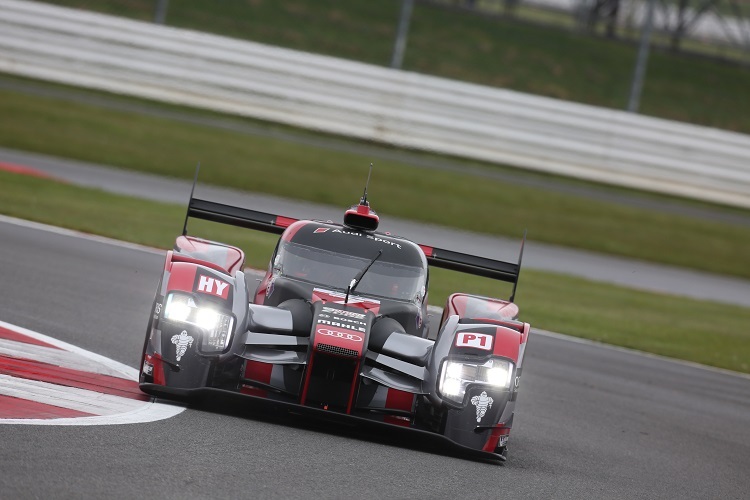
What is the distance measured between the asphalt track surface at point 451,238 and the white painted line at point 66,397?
38.3ft

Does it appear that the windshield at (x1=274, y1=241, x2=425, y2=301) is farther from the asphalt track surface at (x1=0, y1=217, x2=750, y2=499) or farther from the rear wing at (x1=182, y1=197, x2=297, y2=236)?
the asphalt track surface at (x1=0, y1=217, x2=750, y2=499)

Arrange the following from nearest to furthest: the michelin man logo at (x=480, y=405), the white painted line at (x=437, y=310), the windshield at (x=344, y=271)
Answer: the michelin man logo at (x=480, y=405) < the windshield at (x=344, y=271) < the white painted line at (x=437, y=310)

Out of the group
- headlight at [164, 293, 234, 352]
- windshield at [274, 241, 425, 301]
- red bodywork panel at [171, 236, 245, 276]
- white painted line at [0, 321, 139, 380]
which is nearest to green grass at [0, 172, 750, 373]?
windshield at [274, 241, 425, 301]

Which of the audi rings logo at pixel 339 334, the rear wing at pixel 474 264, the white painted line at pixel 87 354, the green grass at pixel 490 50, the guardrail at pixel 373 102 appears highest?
the green grass at pixel 490 50

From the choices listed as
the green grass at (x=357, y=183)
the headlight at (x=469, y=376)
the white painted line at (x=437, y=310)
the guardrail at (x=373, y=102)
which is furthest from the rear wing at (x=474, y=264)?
the guardrail at (x=373, y=102)

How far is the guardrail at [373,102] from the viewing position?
928 inches

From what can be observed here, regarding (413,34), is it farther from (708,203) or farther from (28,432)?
(28,432)

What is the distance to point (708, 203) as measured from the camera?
24141mm

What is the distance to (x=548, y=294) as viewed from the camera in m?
17.4

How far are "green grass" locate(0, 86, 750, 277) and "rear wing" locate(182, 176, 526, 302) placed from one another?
11.6m

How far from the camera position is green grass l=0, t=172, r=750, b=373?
15.2m

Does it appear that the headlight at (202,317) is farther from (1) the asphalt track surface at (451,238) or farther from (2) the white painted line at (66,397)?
(1) the asphalt track surface at (451,238)

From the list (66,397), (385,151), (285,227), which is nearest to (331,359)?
(66,397)

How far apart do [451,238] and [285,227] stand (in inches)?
413
